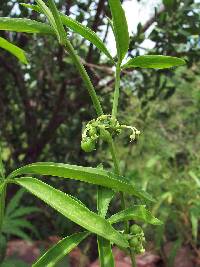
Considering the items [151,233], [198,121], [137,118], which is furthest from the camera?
[198,121]

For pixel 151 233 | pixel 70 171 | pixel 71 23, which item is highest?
pixel 71 23

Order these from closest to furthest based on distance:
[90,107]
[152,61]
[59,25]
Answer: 1. [59,25]
2. [152,61]
3. [90,107]

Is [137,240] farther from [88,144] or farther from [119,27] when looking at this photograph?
[119,27]

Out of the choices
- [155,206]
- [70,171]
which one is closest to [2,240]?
[155,206]

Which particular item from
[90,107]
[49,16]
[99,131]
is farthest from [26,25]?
[90,107]

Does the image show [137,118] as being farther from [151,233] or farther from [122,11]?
[122,11]

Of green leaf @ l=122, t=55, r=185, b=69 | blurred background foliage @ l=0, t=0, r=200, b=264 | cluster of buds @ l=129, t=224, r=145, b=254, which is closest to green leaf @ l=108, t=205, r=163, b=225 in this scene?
cluster of buds @ l=129, t=224, r=145, b=254

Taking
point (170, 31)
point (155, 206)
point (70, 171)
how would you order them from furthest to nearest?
point (155, 206) → point (170, 31) → point (70, 171)

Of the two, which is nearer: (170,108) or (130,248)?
(130,248)
